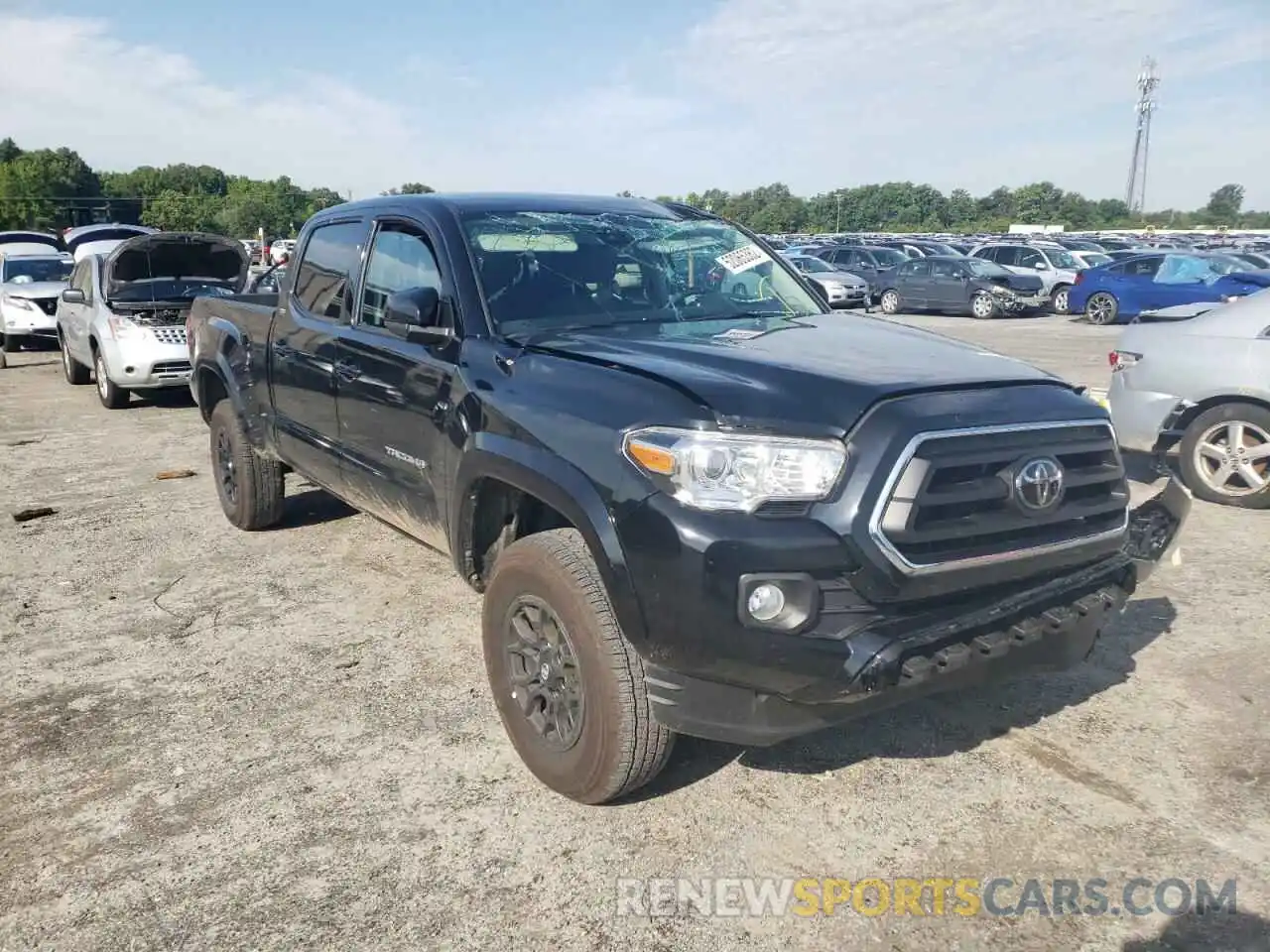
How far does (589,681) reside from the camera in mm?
2887

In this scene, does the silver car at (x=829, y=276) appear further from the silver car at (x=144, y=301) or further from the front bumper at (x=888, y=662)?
the front bumper at (x=888, y=662)

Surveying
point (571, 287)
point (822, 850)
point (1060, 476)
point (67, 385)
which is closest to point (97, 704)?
point (571, 287)

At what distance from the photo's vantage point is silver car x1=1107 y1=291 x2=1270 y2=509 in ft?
21.0

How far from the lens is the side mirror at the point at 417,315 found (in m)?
3.54

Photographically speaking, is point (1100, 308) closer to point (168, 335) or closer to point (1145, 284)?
point (1145, 284)

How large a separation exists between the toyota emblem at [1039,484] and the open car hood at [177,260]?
1018 centimetres

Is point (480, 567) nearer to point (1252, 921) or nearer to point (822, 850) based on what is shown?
point (822, 850)

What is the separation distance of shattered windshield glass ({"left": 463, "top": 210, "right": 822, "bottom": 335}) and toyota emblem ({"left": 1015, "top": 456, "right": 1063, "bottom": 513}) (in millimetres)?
1502

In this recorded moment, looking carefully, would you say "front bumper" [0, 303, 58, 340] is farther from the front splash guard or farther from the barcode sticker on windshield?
the front splash guard

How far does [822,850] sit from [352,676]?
2114 mm

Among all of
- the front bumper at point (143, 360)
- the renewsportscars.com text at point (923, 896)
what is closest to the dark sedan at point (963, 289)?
the front bumper at point (143, 360)

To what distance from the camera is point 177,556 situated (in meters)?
5.69

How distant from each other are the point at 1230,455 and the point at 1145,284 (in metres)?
16.4

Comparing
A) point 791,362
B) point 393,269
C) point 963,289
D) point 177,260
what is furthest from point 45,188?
point 791,362
